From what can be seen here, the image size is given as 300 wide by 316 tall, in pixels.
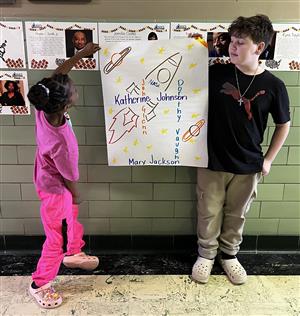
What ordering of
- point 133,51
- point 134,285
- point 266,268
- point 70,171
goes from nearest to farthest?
point 70,171 → point 133,51 → point 134,285 → point 266,268

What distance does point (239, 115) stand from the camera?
6.59 feet

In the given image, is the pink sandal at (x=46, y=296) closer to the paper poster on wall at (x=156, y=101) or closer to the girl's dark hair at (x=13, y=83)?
the paper poster on wall at (x=156, y=101)

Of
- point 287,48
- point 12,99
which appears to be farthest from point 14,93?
point 287,48

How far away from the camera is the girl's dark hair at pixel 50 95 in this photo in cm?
170

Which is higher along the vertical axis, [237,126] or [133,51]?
[133,51]

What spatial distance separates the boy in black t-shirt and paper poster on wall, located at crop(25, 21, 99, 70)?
27.8 inches

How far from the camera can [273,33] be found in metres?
2.02

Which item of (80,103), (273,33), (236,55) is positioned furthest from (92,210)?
(273,33)

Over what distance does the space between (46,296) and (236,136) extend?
4.36 ft

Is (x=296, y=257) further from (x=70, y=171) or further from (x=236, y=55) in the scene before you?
(x=70, y=171)

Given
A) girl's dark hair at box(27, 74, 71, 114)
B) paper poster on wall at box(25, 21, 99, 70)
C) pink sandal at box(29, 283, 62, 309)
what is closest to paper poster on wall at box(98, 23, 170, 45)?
paper poster on wall at box(25, 21, 99, 70)

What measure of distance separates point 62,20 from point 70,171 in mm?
843

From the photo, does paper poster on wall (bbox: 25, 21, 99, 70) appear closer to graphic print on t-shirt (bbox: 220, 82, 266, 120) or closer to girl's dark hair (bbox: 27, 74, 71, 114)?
girl's dark hair (bbox: 27, 74, 71, 114)

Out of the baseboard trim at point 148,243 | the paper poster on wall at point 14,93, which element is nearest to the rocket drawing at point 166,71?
the paper poster on wall at point 14,93
